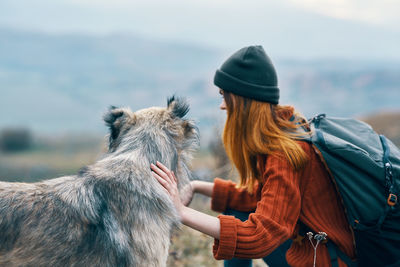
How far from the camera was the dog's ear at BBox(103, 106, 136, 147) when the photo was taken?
2865 mm

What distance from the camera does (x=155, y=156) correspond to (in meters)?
2.73

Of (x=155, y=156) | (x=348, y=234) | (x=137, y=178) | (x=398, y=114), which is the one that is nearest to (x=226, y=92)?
(x=155, y=156)

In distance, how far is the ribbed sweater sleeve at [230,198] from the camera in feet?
11.1

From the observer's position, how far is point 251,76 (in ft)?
8.88

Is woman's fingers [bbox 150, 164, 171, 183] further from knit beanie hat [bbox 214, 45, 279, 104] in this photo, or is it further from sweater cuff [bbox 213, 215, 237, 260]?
knit beanie hat [bbox 214, 45, 279, 104]

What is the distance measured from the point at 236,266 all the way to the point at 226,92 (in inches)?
54.8

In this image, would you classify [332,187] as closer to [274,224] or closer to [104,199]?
[274,224]

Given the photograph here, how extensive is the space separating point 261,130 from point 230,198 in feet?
3.15

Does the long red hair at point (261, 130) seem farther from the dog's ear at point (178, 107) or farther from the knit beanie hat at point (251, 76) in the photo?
the dog's ear at point (178, 107)

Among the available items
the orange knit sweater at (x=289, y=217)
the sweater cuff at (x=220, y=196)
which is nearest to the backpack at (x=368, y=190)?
the orange knit sweater at (x=289, y=217)

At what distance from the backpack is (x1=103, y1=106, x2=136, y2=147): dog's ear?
1.28 metres

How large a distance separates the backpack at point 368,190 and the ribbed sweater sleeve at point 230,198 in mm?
924

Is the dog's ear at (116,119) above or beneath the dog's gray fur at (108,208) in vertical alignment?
above

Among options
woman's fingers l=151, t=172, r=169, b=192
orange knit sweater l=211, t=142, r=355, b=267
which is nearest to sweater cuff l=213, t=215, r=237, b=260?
orange knit sweater l=211, t=142, r=355, b=267
